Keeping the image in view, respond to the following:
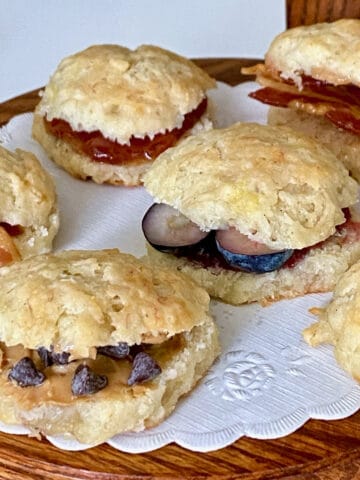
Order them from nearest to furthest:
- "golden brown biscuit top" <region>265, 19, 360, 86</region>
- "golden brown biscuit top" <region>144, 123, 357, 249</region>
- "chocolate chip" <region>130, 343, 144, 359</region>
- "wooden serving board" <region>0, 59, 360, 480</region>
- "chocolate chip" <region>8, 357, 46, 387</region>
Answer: "wooden serving board" <region>0, 59, 360, 480</region> < "chocolate chip" <region>8, 357, 46, 387</region> < "chocolate chip" <region>130, 343, 144, 359</region> < "golden brown biscuit top" <region>144, 123, 357, 249</region> < "golden brown biscuit top" <region>265, 19, 360, 86</region>

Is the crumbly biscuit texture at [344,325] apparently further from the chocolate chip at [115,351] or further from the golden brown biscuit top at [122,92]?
the golden brown biscuit top at [122,92]

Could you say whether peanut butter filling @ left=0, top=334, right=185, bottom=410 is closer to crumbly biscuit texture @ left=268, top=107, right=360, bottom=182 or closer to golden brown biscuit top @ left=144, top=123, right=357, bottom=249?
golden brown biscuit top @ left=144, top=123, right=357, bottom=249

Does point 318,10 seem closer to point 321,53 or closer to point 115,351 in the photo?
point 321,53

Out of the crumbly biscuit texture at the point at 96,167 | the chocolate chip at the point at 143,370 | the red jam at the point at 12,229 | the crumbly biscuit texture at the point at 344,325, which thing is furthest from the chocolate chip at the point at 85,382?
the crumbly biscuit texture at the point at 96,167

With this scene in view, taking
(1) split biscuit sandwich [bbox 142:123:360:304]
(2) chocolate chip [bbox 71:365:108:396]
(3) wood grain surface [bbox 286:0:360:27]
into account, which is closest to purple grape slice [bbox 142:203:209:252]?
(1) split biscuit sandwich [bbox 142:123:360:304]

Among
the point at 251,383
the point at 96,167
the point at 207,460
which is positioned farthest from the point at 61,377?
the point at 96,167
